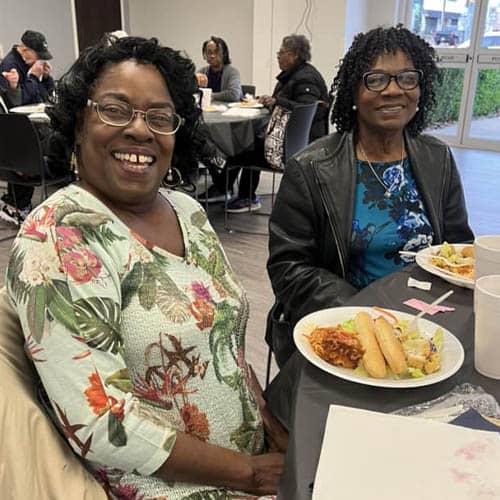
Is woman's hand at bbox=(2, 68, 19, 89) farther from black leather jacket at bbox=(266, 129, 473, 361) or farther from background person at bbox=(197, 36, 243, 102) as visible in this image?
black leather jacket at bbox=(266, 129, 473, 361)

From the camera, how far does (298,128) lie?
4074mm

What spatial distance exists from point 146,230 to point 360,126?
93 centimetres

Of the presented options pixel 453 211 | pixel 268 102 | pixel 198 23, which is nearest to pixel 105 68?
pixel 453 211

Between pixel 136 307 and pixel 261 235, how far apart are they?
10.6 feet

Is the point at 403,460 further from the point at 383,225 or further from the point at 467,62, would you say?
the point at 467,62

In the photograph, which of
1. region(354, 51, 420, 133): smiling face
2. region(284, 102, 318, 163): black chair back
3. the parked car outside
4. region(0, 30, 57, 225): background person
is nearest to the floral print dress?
region(354, 51, 420, 133): smiling face

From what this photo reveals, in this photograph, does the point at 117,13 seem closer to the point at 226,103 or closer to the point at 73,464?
the point at 226,103

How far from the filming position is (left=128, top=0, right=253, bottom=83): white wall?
25.7 ft

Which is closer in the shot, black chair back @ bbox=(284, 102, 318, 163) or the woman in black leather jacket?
the woman in black leather jacket

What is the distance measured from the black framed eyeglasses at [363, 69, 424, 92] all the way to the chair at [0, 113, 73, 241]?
2.28 meters

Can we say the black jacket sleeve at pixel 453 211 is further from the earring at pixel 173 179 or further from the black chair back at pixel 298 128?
the black chair back at pixel 298 128

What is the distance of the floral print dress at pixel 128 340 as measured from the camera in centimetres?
79

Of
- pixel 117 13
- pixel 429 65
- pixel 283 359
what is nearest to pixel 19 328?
pixel 283 359

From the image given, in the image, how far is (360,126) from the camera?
68.4 inches
